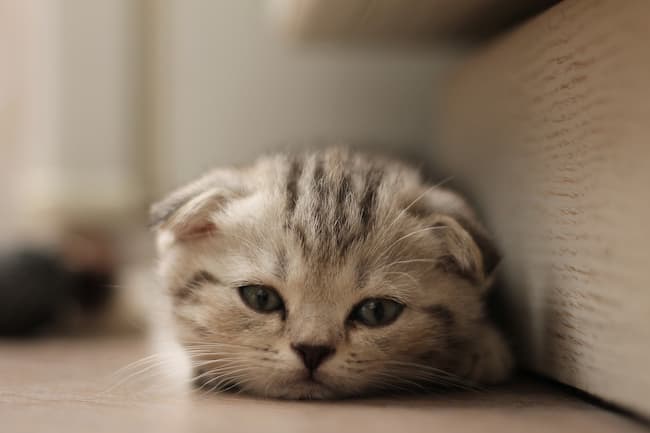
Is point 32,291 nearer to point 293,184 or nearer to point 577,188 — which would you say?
point 293,184

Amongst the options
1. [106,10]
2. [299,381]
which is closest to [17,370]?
[299,381]

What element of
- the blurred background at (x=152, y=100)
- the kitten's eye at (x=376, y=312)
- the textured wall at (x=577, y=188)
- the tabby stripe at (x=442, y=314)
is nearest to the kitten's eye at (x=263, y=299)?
the kitten's eye at (x=376, y=312)

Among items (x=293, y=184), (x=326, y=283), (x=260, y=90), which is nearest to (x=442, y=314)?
(x=326, y=283)

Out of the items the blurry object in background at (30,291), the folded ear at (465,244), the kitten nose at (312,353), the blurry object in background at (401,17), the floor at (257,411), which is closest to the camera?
the floor at (257,411)

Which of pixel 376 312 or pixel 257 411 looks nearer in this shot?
pixel 257 411

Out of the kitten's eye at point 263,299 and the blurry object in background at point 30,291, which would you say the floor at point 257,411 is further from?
the blurry object in background at point 30,291

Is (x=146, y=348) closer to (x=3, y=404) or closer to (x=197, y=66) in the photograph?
(x=3, y=404)
